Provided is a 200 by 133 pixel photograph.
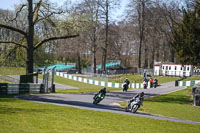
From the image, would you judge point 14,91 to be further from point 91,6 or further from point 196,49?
point 91,6

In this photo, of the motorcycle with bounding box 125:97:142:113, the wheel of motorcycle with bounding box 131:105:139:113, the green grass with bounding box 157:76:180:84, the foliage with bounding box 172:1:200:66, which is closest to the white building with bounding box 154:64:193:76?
the green grass with bounding box 157:76:180:84

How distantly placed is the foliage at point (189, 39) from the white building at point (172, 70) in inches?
771

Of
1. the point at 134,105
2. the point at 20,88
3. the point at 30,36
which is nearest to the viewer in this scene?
the point at 134,105

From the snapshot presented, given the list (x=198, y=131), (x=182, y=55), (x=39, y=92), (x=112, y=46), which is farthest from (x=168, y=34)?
(x=198, y=131)

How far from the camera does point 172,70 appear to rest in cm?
4888

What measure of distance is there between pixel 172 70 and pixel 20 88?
31259 millimetres

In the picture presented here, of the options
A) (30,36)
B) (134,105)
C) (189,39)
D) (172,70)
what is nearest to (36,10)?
(30,36)

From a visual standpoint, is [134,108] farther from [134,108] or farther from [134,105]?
[134,105]

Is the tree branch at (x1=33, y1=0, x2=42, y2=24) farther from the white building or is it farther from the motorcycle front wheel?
the white building

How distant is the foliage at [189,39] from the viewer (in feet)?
81.0

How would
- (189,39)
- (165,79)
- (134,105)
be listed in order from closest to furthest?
(134,105)
(189,39)
(165,79)

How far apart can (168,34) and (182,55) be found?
34.2 meters

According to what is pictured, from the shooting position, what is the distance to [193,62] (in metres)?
25.6

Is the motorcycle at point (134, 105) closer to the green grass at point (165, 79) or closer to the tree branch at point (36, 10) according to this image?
the tree branch at point (36, 10)
